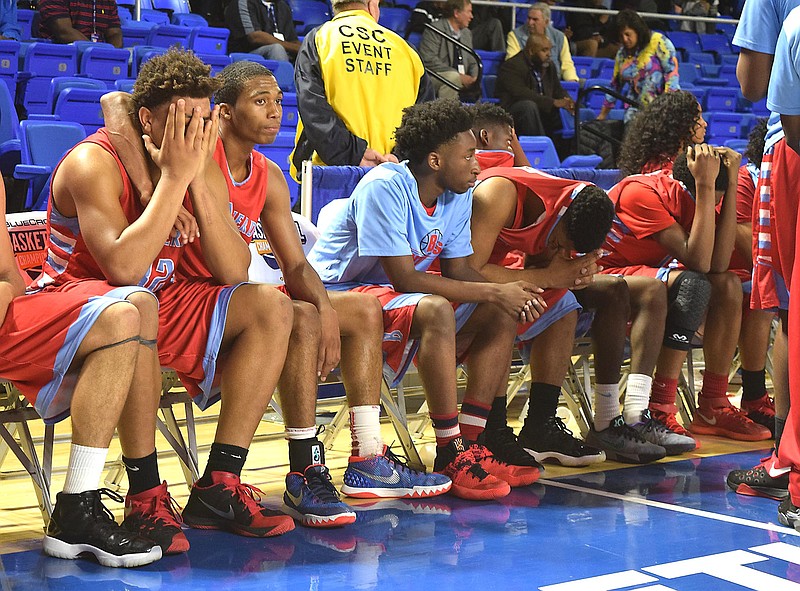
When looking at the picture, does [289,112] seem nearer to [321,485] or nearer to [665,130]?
[665,130]

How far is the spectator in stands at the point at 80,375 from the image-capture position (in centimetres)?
262

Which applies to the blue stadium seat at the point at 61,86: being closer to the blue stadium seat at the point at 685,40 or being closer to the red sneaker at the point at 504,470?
the red sneaker at the point at 504,470

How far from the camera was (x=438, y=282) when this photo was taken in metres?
3.59

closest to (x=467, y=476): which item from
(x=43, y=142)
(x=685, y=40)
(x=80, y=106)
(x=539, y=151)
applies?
(x=43, y=142)

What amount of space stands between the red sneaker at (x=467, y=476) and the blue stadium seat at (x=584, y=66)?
8.02 meters

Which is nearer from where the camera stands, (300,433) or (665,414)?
(300,433)

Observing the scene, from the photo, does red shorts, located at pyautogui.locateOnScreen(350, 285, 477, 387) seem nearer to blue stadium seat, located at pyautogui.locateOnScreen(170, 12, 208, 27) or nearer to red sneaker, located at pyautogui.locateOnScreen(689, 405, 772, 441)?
red sneaker, located at pyautogui.locateOnScreen(689, 405, 772, 441)

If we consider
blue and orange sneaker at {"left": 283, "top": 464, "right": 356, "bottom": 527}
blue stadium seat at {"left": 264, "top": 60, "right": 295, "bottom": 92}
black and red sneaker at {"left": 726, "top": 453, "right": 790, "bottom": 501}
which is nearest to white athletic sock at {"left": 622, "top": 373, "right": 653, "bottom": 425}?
black and red sneaker at {"left": 726, "top": 453, "right": 790, "bottom": 501}

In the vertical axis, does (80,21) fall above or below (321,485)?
above

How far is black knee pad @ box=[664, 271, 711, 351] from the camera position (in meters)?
4.14

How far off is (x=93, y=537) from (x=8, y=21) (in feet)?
20.8

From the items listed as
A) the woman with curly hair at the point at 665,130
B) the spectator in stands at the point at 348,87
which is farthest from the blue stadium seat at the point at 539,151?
the woman with curly hair at the point at 665,130

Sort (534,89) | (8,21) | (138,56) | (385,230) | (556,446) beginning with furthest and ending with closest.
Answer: (534,89), (8,21), (138,56), (556,446), (385,230)

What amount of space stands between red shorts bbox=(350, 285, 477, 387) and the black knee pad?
1.18m
